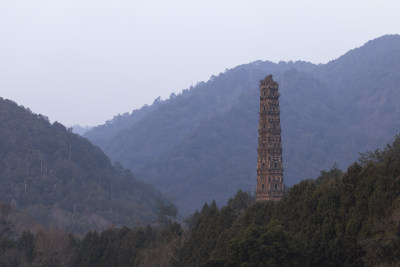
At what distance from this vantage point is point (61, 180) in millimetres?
118062

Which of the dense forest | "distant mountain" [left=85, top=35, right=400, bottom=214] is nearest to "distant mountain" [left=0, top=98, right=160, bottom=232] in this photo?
"distant mountain" [left=85, top=35, right=400, bottom=214]

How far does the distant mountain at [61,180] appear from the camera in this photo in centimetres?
10856

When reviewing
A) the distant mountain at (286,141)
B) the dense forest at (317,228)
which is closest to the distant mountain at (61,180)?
the distant mountain at (286,141)

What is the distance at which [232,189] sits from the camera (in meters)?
156

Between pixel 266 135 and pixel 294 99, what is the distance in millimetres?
131196

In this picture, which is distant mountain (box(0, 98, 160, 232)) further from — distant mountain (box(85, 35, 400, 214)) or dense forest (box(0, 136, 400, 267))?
dense forest (box(0, 136, 400, 267))

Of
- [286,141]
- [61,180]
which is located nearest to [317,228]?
[61,180]

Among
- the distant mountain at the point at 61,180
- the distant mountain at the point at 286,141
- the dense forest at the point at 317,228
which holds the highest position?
the distant mountain at the point at 286,141

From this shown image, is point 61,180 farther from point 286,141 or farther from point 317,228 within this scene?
point 317,228

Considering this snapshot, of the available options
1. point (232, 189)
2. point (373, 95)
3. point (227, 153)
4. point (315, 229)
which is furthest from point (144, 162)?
point (315, 229)

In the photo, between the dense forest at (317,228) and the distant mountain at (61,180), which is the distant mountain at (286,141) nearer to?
the distant mountain at (61,180)

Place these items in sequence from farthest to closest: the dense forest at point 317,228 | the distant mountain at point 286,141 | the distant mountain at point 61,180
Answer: the distant mountain at point 286,141 < the distant mountain at point 61,180 < the dense forest at point 317,228

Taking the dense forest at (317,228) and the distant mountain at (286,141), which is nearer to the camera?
the dense forest at (317,228)

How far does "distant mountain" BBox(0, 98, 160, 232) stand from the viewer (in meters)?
109
